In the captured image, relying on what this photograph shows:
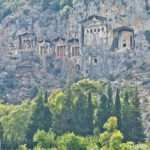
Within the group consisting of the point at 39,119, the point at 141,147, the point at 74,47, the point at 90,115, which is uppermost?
the point at 74,47

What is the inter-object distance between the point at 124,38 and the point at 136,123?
1773cm

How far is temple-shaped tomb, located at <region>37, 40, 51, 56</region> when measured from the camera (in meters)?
83.2

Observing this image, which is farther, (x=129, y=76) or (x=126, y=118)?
(x=129, y=76)

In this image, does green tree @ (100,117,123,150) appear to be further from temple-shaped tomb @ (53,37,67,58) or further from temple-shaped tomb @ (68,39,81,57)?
temple-shaped tomb @ (53,37,67,58)

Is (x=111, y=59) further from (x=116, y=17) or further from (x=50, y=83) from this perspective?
(x=50, y=83)

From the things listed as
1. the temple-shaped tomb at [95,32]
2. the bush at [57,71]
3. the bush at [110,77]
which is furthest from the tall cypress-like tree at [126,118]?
the bush at [57,71]

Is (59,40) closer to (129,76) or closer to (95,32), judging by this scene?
(95,32)

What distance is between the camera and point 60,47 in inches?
3263

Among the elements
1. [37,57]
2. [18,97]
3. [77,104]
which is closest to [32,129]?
[77,104]

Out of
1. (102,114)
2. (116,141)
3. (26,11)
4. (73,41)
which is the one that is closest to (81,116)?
(102,114)

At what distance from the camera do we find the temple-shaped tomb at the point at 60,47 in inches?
3238

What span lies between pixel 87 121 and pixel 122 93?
834 centimetres

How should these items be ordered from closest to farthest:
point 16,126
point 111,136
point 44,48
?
point 111,136, point 16,126, point 44,48

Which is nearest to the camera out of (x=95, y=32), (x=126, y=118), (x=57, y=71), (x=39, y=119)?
(x=126, y=118)
